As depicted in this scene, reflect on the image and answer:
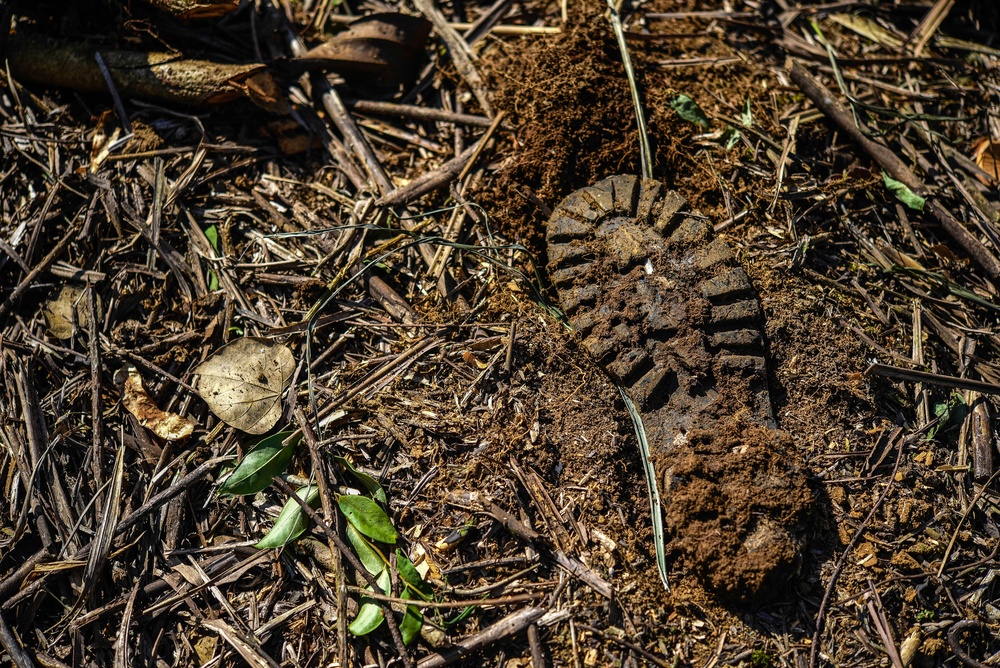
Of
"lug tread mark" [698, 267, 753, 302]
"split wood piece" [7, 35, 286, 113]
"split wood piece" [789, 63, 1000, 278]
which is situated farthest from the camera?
"split wood piece" [7, 35, 286, 113]

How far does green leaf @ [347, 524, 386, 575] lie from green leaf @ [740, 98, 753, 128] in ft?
5.88

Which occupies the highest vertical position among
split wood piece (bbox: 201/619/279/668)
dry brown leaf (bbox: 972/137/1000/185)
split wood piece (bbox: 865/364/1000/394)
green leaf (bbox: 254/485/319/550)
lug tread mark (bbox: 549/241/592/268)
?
dry brown leaf (bbox: 972/137/1000/185)

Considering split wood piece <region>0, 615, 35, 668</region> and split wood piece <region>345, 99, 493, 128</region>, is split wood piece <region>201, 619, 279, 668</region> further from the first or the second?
split wood piece <region>345, 99, 493, 128</region>

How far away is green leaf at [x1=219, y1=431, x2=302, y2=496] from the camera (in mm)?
1822

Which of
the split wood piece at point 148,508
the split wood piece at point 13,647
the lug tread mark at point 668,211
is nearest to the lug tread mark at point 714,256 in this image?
the lug tread mark at point 668,211

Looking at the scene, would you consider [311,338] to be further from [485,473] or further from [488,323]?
[485,473]

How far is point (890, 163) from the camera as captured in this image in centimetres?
216

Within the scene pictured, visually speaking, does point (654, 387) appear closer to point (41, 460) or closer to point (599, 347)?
point (599, 347)

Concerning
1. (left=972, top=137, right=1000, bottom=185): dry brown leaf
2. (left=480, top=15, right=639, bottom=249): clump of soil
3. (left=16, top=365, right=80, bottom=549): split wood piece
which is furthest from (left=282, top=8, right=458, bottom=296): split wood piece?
(left=972, top=137, right=1000, bottom=185): dry brown leaf

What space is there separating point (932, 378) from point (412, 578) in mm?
1605

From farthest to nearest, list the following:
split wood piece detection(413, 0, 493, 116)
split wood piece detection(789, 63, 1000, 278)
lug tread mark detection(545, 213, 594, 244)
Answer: split wood piece detection(413, 0, 493, 116), split wood piece detection(789, 63, 1000, 278), lug tread mark detection(545, 213, 594, 244)

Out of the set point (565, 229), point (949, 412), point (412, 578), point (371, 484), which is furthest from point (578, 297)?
point (949, 412)

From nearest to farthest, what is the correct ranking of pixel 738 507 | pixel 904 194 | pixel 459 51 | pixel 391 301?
pixel 738 507, pixel 391 301, pixel 904 194, pixel 459 51

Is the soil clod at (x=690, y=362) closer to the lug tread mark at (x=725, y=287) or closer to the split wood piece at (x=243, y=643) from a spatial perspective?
the lug tread mark at (x=725, y=287)
